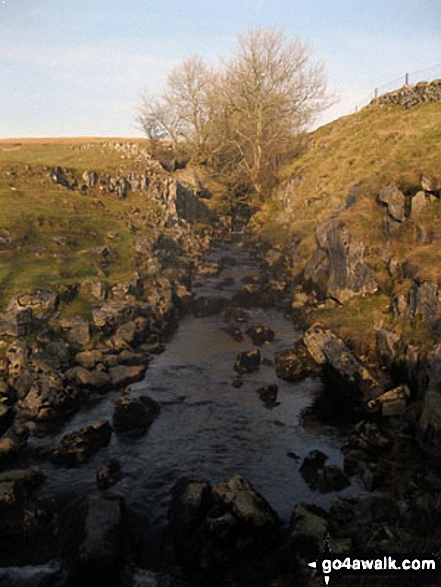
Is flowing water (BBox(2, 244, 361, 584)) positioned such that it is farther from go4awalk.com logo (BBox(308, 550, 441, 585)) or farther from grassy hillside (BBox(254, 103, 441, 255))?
grassy hillside (BBox(254, 103, 441, 255))

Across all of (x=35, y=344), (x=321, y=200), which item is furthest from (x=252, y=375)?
(x=321, y=200)

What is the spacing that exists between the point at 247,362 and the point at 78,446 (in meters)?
12.0

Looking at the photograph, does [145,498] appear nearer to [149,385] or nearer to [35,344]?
[149,385]

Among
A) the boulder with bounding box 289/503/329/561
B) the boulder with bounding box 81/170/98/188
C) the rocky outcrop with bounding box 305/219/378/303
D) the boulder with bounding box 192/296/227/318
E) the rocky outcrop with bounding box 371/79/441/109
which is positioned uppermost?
the rocky outcrop with bounding box 371/79/441/109

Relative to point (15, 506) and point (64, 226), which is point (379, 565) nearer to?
point (15, 506)

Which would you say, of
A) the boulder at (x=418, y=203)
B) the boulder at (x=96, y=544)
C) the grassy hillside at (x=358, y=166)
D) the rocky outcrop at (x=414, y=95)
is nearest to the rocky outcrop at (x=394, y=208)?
the boulder at (x=418, y=203)

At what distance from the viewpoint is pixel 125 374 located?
1073 inches

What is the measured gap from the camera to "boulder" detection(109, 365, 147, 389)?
87.6 ft

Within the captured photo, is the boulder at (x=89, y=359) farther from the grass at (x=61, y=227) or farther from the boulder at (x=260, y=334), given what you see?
the boulder at (x=260, y=334)

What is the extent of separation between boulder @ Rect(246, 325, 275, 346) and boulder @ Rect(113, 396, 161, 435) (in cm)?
1106

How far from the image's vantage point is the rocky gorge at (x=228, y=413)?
14.7 meters

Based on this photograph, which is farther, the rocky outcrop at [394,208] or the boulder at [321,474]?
the rocky outcrop at [394,208]

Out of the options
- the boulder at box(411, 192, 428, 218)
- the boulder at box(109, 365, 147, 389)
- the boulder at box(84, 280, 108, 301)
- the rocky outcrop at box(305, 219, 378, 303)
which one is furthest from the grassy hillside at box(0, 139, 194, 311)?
the boulder at box(411, 192, 428, 218)

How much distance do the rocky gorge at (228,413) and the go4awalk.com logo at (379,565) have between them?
417 mm
